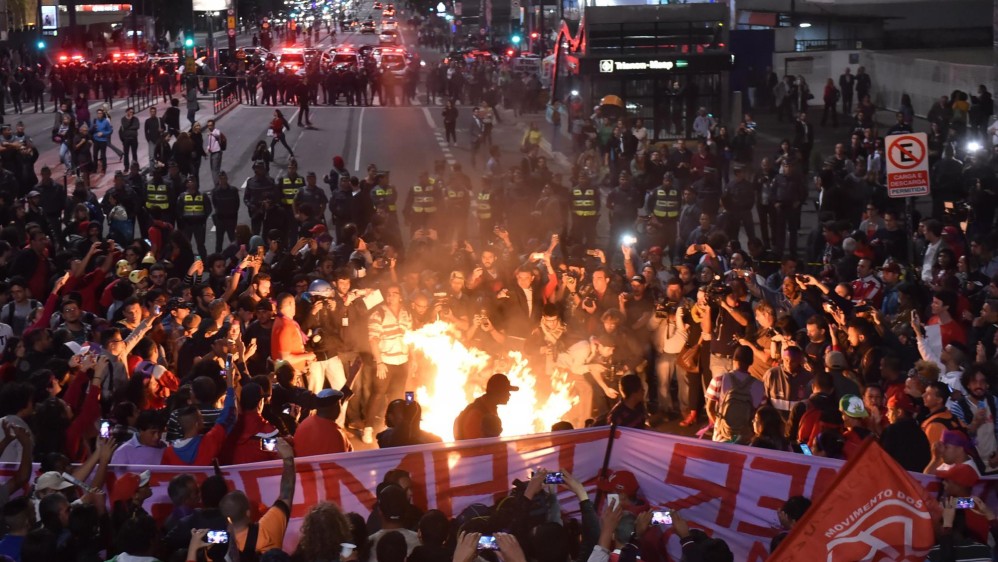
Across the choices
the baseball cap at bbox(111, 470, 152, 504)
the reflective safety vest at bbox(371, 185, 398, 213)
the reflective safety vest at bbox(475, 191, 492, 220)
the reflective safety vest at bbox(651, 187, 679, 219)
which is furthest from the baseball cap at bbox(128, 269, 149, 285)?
the reflective safety vest at bbox(651, 187, 679, 219)

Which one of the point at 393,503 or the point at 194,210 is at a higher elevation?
the point at 393,503

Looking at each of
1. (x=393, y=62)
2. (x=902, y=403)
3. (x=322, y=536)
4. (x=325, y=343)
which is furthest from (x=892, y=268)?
(x=393, y=62)

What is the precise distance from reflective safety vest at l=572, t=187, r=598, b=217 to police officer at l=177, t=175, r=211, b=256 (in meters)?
5.94

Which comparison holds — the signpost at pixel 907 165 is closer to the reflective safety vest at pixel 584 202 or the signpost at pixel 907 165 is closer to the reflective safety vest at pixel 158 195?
the reflective safety vest at pixel 584 202

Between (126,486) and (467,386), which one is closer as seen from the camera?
(126,486)

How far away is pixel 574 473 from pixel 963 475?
2.44 metres

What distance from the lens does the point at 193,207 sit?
805 inches

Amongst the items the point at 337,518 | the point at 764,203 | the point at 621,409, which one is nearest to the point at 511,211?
the point at 764,203

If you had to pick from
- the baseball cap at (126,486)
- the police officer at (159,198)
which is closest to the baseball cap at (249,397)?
the baseball cap at (126,486)

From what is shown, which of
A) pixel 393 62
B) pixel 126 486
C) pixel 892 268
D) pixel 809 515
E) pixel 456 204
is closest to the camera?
pixel 809 515

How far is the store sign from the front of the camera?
32.8m

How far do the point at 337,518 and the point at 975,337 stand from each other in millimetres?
7585

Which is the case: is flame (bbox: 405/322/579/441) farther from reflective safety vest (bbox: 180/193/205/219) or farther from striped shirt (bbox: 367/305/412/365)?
reflective safety vest (bbox: 180/193/205/219)

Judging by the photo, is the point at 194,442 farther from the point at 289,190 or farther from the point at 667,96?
the point at 667,96
